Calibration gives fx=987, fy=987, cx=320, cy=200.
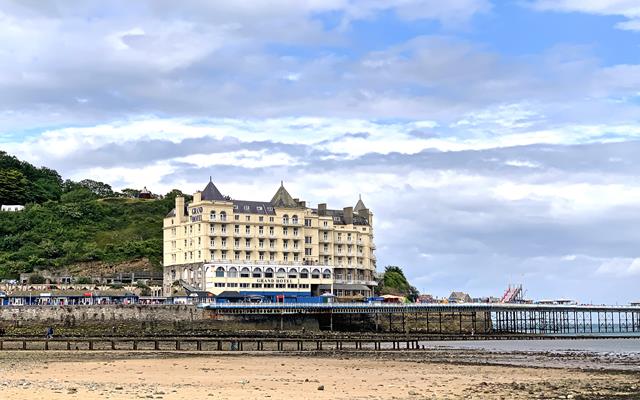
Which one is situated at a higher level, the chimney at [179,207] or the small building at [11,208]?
the small building at [11,208]

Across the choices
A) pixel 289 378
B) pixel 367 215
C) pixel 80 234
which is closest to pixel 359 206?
pixel 367 215

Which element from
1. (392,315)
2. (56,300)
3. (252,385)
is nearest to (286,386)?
(252,385)

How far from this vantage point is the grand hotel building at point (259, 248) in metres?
123

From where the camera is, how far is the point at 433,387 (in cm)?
4212

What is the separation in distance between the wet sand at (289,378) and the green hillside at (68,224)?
67.0 meters

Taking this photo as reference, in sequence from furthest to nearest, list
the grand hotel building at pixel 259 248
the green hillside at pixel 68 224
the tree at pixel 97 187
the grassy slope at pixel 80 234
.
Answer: the tree at pixel 97 187 → the green hillside at pixel 68 224 → the grassy slope at pixel 80 234 → the grand hotel building at pixel 259 248

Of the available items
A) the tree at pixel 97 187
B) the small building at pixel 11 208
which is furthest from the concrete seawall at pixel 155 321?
the tree at pixel 97 187

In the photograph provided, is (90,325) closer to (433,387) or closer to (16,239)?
(16,239)

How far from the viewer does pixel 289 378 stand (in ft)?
153

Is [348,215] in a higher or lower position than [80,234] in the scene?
higher

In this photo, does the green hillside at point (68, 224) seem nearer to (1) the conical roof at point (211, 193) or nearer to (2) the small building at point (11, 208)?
(2) the small building at point (11, 208)

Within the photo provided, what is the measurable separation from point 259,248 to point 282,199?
32.9ft

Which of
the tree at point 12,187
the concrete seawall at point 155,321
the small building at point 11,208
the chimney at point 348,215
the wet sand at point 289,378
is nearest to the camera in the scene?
the wet sand at point 289,378

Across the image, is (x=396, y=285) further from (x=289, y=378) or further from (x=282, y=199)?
(x=289, y=378)
